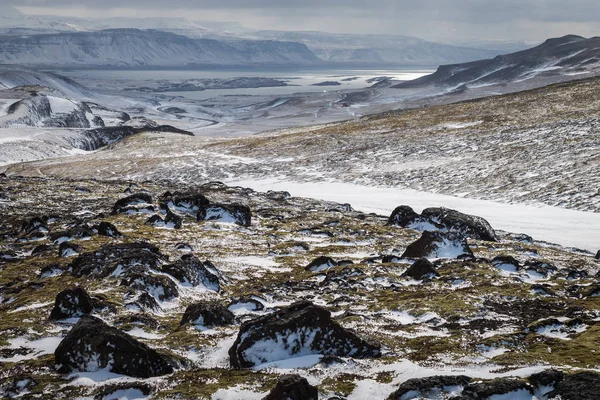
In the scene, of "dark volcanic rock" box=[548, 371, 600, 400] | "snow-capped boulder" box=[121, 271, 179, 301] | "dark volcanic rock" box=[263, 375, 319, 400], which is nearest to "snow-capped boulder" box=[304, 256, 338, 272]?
"snow-capped boulder" box=[121, 271, 179, 301]

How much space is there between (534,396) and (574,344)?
3.43 metres

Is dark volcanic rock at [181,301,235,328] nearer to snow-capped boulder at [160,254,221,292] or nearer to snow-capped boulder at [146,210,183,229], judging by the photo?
snow-capped boulder at [160,254,221,292]

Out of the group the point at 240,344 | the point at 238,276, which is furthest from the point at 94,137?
the point at 240,344

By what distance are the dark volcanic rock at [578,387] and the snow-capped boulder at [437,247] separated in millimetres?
14621

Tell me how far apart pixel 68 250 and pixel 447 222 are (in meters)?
20.4

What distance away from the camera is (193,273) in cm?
2111

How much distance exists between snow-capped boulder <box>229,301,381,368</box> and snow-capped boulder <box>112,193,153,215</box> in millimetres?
24803

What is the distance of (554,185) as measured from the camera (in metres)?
45.9

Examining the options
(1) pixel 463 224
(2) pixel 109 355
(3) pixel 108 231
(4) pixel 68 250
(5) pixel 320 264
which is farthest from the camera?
(1) pixel 463 224

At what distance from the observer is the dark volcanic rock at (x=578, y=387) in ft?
34.3

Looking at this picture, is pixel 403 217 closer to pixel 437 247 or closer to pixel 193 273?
pixel 437 247

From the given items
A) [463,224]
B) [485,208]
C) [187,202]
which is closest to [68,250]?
[187,202]

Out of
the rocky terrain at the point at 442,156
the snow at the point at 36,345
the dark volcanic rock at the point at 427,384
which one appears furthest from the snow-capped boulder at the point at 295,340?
the rocky terrain at the point at 442,156

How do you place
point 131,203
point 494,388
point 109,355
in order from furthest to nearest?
point 131,203 < point 109,355 < point 494,388
